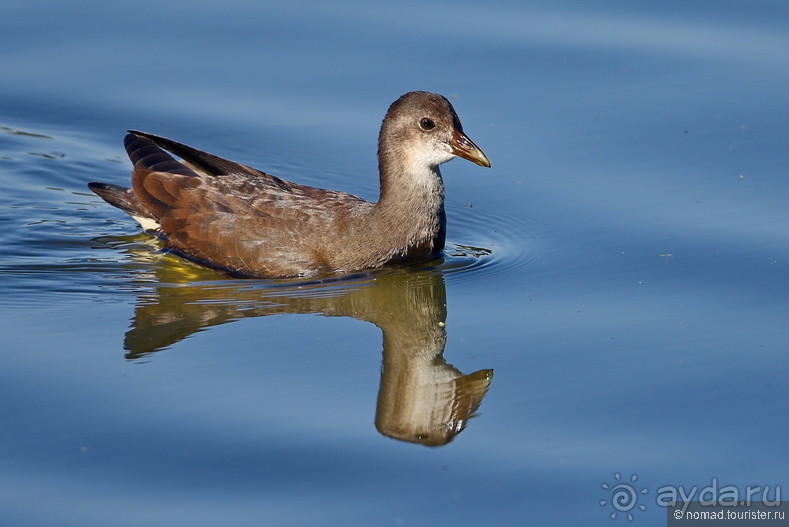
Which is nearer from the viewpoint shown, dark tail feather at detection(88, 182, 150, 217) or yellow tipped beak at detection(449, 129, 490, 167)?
yellow tipped beak at detection(449, 129, 490, 167)

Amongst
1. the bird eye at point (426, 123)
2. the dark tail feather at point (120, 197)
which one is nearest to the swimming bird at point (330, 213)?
the bird eye at point (426, 123)

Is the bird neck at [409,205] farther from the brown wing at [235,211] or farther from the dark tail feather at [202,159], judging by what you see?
the dark tail feather at [202,159]

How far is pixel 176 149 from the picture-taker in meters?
9.78

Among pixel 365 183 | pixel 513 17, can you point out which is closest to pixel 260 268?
pixel 365 183

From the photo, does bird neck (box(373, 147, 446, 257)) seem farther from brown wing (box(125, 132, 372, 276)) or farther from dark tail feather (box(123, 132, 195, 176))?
dark tail feather (box(123, 132, 195, 176))

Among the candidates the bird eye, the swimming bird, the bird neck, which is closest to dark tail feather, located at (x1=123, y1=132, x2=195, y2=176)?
the swimming bird

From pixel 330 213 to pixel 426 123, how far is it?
931mm

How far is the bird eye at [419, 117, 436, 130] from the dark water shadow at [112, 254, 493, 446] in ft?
3.33

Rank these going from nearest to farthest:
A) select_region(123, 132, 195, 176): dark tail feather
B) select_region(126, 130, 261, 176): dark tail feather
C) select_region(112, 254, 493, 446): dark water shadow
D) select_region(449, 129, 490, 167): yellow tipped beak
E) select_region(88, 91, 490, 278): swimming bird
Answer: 1. select_region(112, 254, 493, 446): dark water shadow
2. select_region(449, 129, 490, 167): yellow tipped beak
3. select_region(88, 91, 490, 278): swimming bird
4. select_region(126, 130, 261, 176): dark tail feather
5. select_region(123, 132, 195, 176): dark tail feather

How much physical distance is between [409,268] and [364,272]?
357mm

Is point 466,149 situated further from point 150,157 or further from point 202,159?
point 150,157

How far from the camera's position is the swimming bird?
9398mm

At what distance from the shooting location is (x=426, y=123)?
9398 mm

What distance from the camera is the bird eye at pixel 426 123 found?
9.38 metres
